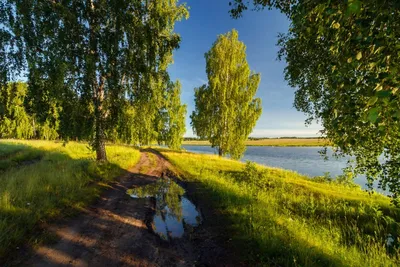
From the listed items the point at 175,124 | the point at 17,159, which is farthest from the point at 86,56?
the point at 175,124

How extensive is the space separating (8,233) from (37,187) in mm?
3443

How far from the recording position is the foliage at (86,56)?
7.53 meters

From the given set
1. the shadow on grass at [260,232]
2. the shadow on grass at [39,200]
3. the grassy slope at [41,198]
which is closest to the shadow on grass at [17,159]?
the grassy slope at [41,198]

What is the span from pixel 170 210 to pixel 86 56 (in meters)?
7.15

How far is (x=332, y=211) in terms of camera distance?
8477mm

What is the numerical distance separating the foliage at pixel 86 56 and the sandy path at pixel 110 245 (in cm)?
520

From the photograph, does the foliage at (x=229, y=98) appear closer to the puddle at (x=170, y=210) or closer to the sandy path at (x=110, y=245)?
the puddle at (x=170, y=210)

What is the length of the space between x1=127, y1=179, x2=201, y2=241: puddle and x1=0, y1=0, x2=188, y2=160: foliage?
4263mm

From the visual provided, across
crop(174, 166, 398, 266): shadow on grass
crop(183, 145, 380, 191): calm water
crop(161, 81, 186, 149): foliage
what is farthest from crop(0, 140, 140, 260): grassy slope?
crop(161, 81, 186, 149): foliage

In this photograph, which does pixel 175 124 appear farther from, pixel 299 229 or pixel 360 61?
pixel 360 61

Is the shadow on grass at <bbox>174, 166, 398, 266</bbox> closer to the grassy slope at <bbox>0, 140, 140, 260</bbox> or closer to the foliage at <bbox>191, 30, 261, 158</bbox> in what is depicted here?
the grassy slope at <bbox>0, 140, 140, 260</bbox>

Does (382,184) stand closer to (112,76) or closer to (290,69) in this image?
(290,69)

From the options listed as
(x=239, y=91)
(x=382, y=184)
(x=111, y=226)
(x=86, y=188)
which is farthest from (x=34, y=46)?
(x=239, y=91)

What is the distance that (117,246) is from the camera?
4.89m
